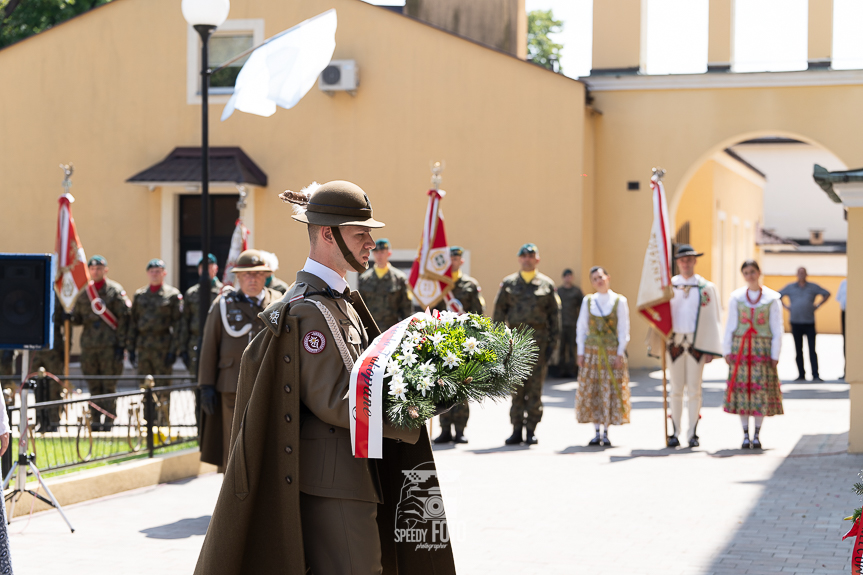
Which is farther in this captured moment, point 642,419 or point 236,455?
point 642,419

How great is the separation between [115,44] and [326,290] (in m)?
20.3

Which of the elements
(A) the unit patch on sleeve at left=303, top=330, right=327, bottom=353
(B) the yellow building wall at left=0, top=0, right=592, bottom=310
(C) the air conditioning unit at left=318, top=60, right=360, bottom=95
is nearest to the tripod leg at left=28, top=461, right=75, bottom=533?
(A) the unit patch on sleeve at left=303, top=330, right=327, bottom=353

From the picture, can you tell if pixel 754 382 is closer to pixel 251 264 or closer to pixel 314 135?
pixel 251 264

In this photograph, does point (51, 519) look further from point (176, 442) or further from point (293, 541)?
point (293, 541)

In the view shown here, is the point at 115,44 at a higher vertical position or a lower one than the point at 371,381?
higher

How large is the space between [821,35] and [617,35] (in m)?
3.86

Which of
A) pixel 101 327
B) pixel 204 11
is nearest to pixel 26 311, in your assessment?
pixel 204 11

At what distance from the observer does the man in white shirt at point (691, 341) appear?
11.9 meters

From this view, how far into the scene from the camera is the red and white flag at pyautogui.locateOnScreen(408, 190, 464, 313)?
42.7ft

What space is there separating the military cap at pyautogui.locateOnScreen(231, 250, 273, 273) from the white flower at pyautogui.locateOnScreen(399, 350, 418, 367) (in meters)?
5.11

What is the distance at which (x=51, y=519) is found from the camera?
26.8 feet

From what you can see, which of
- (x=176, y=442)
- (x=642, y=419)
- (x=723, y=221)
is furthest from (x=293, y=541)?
(x=723, y=221)

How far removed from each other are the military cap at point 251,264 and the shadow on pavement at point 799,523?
4.16m

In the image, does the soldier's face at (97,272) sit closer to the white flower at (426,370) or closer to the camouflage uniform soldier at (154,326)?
the camouflage uniform soldier at (154,326)
